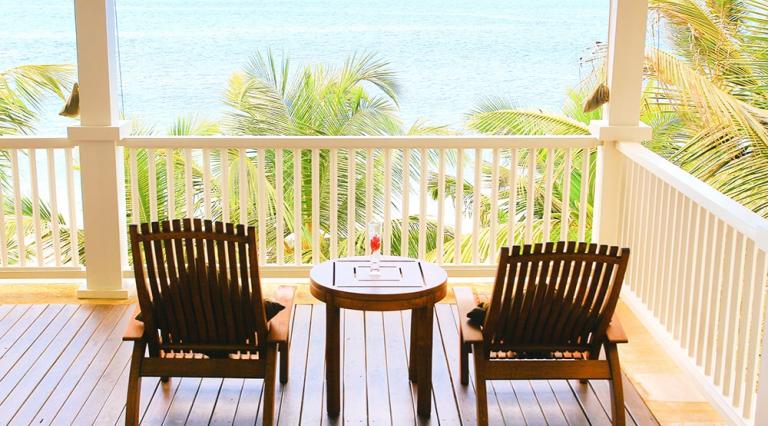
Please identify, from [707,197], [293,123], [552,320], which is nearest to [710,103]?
[293,123]

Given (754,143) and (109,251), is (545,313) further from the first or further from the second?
(754,143)

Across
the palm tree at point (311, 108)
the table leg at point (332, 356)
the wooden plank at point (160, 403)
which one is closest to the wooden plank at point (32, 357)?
the wooden plank at point (160, 403)

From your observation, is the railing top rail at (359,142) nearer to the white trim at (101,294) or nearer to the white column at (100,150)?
the white column at (100,150)

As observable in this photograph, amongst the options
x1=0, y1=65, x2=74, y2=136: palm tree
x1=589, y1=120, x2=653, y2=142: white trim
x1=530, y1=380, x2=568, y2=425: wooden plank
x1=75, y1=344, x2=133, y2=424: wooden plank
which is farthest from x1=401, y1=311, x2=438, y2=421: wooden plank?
x1=0, y1=65, x2=74, y2=136: palm tree

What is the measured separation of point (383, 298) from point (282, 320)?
0.45 meters

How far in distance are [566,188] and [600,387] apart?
1699 mm

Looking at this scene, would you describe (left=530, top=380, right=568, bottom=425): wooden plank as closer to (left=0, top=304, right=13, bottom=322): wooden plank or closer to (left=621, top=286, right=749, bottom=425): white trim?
(left=621, top=286, right=749, bottom=425): white trim

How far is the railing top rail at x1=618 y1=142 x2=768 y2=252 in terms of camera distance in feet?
11.4

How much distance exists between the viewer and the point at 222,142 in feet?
17.9

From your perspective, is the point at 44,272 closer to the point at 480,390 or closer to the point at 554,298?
the point at 480,390

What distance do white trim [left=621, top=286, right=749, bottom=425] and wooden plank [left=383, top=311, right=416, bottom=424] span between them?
1.27 meters

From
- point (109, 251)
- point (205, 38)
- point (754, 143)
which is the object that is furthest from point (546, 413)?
point (205, 38)

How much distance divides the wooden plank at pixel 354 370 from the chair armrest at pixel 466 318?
58 cm

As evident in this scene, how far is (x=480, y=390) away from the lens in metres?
3.61
